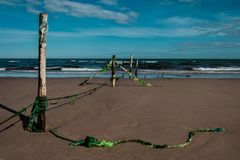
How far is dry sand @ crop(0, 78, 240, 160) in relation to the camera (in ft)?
17.8

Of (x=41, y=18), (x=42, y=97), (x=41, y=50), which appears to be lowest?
(x=42, y=97)

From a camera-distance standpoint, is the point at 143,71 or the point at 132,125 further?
the point at 143,71

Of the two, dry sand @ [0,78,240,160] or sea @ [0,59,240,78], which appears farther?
sea @ [0,59,240,78]

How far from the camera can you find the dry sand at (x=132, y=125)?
5.42 metres

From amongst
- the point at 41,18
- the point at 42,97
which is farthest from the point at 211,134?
the point at 41,18

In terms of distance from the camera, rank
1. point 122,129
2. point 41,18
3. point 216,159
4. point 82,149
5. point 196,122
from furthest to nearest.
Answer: point 196,122, point 122,129, point 41,18, point 82,149, point 216,159

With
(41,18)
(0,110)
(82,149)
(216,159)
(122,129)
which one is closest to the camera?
(216,159)

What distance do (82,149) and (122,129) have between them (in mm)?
1603

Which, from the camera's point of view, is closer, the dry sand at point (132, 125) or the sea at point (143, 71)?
the dry sand at point (132, 125)

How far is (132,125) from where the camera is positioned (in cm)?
735

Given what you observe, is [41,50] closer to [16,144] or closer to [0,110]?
[16,144]

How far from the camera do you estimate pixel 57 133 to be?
6652 mm

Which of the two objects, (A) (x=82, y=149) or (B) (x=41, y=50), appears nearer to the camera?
(A) (x=82, y=149)

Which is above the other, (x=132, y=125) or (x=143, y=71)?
(x=143, y=71)
